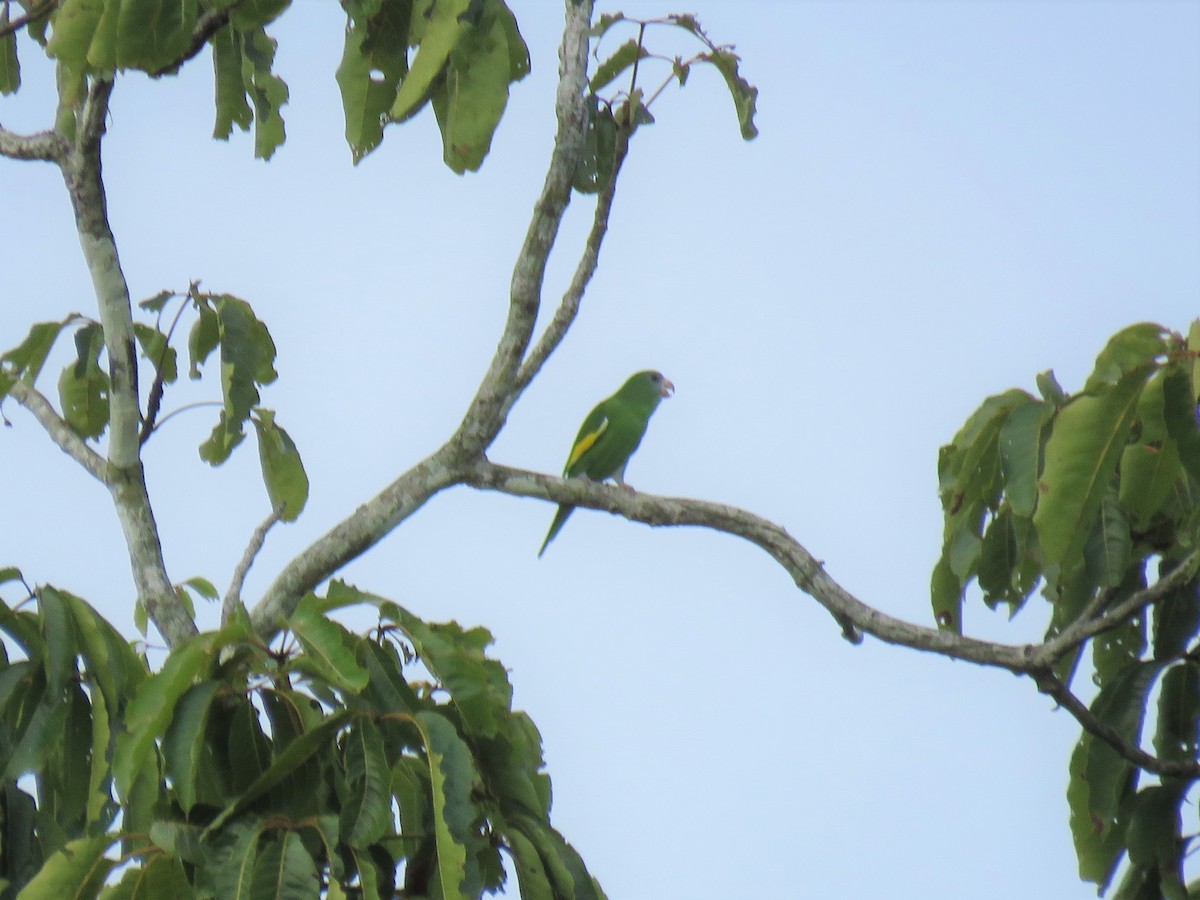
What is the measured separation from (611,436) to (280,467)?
247 centimetres

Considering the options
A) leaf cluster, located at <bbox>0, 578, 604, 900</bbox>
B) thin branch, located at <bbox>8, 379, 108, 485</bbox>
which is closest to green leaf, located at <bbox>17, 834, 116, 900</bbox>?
leaf cluster, located at <bbox>0, 578, 604, 900</bbox>

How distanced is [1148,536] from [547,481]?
4.68 feet

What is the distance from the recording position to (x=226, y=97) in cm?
346

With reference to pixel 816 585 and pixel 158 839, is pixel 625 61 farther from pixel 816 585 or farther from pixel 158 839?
pixel 158 839

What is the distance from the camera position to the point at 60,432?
12.7ft

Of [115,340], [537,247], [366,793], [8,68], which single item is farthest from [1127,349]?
[8,68]

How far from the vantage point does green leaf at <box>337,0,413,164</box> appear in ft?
9.28

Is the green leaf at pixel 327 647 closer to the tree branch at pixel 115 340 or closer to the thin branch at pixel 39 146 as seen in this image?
the tree branch at pixel 115 340

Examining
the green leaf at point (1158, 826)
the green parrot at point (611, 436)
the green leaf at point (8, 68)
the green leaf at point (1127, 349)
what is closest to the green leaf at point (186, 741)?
the green leaf at point (1127, 349)

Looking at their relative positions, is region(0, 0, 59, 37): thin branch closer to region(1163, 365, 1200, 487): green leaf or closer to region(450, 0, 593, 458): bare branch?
region(450, 0, 593, 458): bare branch

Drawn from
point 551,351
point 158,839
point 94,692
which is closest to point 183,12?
point 551,351

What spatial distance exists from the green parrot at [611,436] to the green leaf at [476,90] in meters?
3.66

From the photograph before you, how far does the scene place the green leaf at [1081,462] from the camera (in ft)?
8.36

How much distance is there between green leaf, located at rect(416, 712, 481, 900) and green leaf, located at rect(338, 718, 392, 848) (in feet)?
0.29
